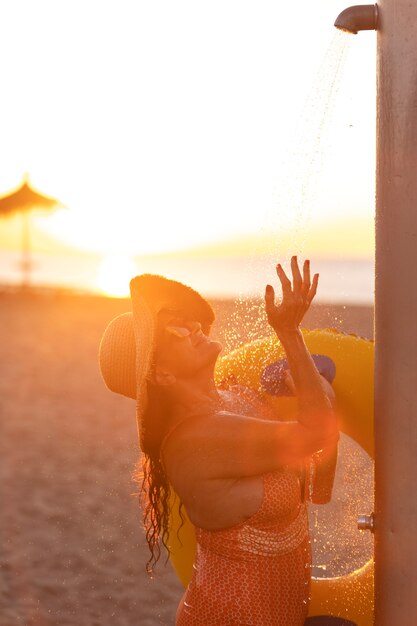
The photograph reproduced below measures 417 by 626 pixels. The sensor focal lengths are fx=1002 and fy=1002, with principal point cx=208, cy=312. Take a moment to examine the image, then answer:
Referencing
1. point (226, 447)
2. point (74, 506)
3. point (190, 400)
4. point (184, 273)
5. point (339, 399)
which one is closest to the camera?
point (226, 447)

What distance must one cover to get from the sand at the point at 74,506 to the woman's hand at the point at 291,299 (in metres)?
0.73

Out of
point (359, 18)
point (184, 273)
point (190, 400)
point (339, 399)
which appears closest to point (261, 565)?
point (190, 400)

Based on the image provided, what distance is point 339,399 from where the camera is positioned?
3.23 meters

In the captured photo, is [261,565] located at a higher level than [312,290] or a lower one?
lower

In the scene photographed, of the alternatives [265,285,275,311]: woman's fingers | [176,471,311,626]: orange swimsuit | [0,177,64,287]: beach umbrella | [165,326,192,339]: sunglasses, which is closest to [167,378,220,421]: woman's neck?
[165,326,192,339]: sunglasses

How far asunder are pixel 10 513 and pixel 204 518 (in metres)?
4.32

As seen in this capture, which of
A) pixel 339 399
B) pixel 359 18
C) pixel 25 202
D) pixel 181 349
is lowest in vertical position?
pixel 339 399

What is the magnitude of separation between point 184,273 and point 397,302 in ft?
233

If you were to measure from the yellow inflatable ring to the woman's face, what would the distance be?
45 cm

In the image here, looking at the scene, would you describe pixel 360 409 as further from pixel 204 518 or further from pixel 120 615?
pixel 120 615

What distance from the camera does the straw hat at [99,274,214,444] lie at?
2.67 meters

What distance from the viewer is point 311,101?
2727mm

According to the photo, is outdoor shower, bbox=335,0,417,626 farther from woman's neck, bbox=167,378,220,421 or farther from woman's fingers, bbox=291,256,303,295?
woman's neck, bbox=167,378,220,421

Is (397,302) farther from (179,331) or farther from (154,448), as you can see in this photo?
(154,448)
